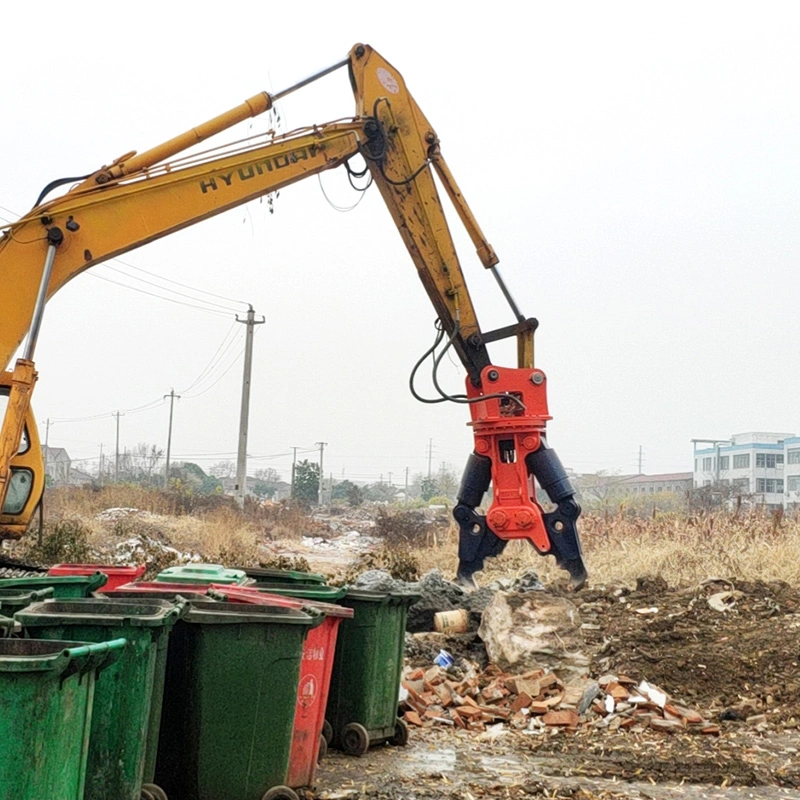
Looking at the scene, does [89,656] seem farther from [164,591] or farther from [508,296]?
[508,296]

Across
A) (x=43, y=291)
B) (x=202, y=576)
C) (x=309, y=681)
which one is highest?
(x=43, y=291)

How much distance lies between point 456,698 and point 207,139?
520cm

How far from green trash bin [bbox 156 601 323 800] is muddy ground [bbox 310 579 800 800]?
87 centimetres

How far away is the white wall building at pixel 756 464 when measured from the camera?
8825 centimetres

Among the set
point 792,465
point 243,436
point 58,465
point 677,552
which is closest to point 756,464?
point 792,465

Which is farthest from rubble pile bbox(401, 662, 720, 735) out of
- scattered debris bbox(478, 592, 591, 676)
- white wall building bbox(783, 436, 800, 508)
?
white wall building bbox(783, 436, 800, 508)

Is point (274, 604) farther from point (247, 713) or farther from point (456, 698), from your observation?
point (456, 698)

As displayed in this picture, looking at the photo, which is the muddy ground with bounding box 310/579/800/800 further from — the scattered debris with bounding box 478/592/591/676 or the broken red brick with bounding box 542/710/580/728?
the scattered debris with bounding box 478/592/591/676

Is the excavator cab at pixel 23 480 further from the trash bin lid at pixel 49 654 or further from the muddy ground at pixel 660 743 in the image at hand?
the trash bin lid at pixel 49 654

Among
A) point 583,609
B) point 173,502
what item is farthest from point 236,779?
point 173,502

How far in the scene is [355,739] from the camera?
7.41 m

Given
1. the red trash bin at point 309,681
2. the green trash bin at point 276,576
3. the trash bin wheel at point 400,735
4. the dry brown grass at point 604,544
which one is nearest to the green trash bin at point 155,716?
the red trash bin at point 309,681

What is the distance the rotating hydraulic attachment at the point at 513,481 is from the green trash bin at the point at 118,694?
5856mm

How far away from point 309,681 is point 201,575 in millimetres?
1647
